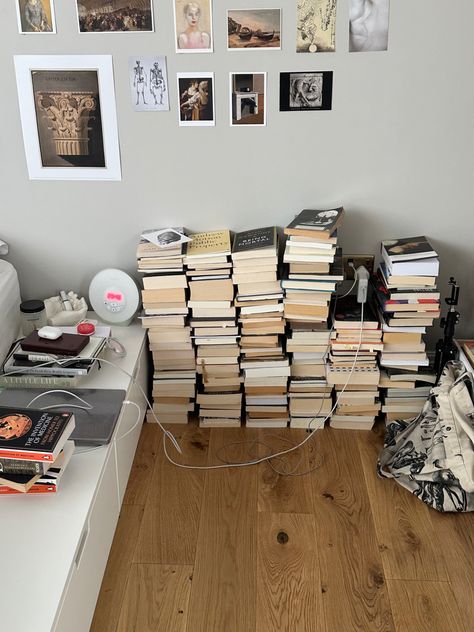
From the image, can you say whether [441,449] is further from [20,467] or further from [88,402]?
[20,467]

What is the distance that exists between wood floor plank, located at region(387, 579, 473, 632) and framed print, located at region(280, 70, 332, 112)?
1.48 m

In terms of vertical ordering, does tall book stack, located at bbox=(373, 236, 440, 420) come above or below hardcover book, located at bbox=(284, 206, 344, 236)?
below

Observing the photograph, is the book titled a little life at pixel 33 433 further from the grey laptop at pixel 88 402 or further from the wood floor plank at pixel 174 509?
the wood floor plank at pixel 174 509

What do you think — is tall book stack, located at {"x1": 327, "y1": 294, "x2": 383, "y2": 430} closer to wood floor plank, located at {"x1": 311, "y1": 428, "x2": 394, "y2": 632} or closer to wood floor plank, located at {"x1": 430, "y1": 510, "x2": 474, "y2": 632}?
wood floor plank, located at {"x1": 311, "y1": 428, "x2": 394, "y2": 632}

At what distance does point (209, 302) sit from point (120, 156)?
590 mm

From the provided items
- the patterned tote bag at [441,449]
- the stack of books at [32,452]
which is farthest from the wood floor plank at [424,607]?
the stack of books at [32,452]

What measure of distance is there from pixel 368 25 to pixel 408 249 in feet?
2.37

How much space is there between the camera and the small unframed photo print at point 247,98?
7.21 feet

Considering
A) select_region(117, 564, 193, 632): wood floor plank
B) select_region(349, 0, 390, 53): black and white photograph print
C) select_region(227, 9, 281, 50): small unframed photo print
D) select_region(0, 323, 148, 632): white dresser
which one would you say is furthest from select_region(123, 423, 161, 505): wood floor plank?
select_region(349, 0, 390, 53): black and white photograph print

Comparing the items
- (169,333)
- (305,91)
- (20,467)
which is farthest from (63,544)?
(305,91)

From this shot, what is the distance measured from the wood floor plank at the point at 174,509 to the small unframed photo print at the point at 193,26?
1.33 m

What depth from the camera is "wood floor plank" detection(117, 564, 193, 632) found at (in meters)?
1.71

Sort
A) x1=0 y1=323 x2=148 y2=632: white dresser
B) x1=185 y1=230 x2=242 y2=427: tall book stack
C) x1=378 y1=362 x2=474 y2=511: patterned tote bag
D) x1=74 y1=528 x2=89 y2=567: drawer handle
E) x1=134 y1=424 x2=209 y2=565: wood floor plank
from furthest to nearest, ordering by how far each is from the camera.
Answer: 1. x1=185 y1=230 x2=242 y2=427: tall book stack
2. x1=378 y1=362 x2=474 y2=511: patterned tote bag
3. x1=134 y1=424 x2=209 y2=565: wood floor plank
4. x1=74 y1=528 x2=89 y2=567: drawer handle
5. x1=0 y1=323 x2=148 y2=632: white dresser

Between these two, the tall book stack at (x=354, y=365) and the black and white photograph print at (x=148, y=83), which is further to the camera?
the tall book stack at (x=354, y=365)
